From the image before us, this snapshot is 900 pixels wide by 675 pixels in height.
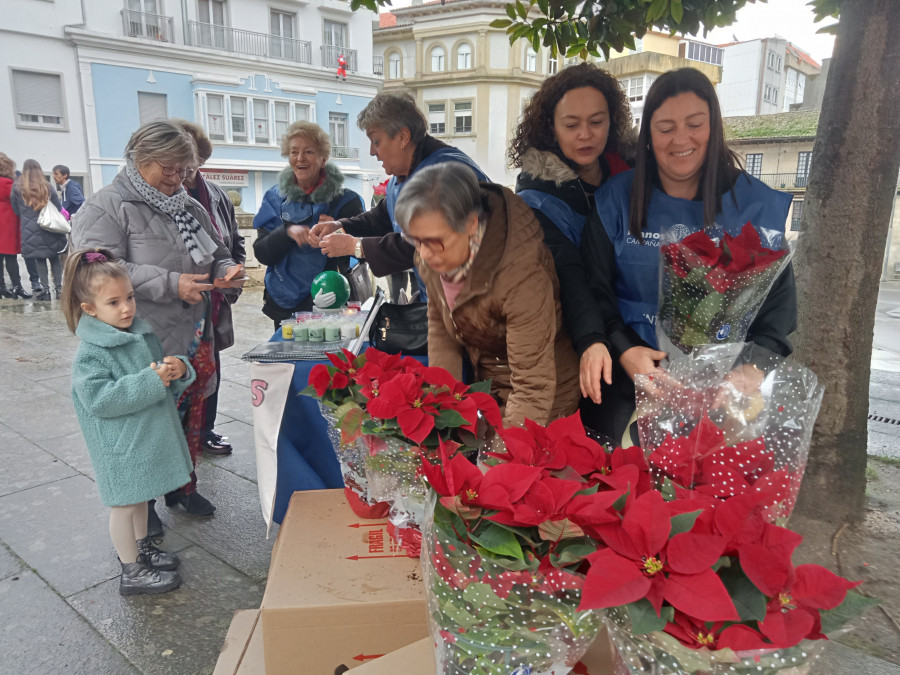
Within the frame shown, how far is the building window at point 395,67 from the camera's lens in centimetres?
3525

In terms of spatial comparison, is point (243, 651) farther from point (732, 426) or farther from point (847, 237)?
point (847, 237)

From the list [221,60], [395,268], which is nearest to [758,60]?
[221,60]

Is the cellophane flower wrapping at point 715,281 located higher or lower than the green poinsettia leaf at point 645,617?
higher

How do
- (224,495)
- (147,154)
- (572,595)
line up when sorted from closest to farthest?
(572,595), (147,154), (224,495)

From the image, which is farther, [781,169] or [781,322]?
[781,169]

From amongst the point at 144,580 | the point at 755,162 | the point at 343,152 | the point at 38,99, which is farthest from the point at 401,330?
the point at 755,162

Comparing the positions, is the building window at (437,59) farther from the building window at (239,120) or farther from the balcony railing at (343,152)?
the building window at (239,120)

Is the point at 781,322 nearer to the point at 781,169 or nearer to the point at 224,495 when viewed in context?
the point at 224,495

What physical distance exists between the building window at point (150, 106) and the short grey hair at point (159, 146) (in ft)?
69.5

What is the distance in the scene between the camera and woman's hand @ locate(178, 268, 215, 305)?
2.64 meters

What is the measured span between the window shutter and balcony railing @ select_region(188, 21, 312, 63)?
203 inches

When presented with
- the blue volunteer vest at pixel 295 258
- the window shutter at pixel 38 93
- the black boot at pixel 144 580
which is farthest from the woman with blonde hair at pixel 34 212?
the window shutter at pixel 38 93

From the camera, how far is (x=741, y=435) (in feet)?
3.56

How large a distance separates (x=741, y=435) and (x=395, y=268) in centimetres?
189
